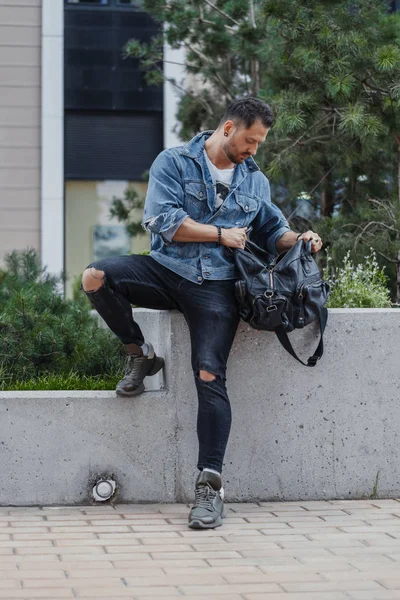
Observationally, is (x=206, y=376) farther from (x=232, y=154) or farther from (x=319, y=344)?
(x=232, y=154)

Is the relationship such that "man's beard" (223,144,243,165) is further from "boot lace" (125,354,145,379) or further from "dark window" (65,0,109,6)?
"dark window" (65,0,109,6)

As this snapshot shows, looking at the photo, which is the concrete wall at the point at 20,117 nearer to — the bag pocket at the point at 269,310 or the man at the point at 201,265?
the man at the point at 201,265

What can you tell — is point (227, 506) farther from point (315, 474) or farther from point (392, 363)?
point (392, 363)

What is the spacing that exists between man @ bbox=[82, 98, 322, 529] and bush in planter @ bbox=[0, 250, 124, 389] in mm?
882

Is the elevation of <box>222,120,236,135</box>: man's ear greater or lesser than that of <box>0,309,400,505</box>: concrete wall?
greater

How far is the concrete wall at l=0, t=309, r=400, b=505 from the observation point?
5.29 meters

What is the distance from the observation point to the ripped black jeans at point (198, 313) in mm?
4980

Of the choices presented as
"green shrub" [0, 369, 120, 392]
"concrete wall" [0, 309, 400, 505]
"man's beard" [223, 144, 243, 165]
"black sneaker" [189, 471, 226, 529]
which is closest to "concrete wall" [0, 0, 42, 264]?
"green shrub" [0, 369, 120, 392]

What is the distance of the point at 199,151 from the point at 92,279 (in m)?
0.80

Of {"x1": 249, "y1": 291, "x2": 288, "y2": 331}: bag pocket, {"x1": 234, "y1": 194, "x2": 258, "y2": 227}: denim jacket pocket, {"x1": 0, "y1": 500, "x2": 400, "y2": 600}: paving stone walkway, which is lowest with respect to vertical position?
{"x1": 0, "y1": 500, "x2": 400, "y2": 600}: paving stone walkway

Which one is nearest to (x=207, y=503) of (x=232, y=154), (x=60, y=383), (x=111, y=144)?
(x=60, y=383)

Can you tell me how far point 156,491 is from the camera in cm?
539

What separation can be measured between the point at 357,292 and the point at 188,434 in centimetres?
140

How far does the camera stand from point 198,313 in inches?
203
